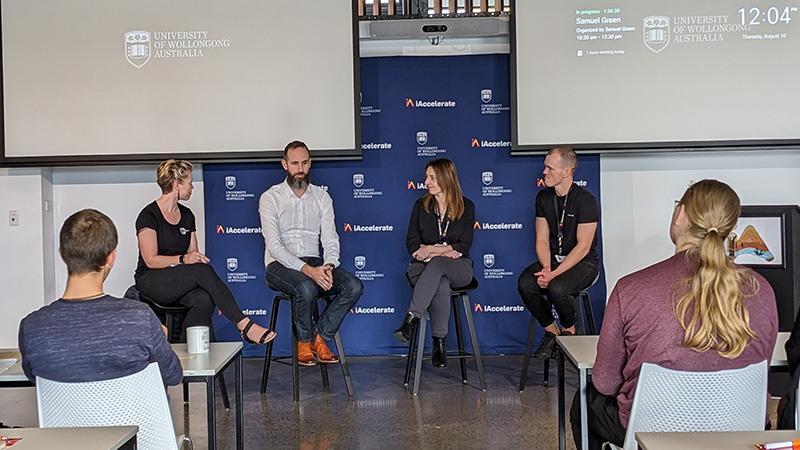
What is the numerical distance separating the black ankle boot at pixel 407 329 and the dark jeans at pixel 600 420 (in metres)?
2.06

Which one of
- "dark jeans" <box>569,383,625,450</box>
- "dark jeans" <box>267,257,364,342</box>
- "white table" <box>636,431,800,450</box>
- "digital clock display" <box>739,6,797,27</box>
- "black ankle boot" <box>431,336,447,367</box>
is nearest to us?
"white table" <box>636,431,800,450</box>

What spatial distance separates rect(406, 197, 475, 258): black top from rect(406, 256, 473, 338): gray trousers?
0.14 meters

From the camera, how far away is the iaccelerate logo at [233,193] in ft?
18.6

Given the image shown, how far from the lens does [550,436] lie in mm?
3658

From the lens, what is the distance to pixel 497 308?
5.66 m

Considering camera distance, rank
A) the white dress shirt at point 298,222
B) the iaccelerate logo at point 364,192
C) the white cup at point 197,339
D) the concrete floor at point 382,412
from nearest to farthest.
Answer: the white cup at point 197,339 < the concrete floor at point 382,412 < the white dress shirt at point 298,222 < the iaccelerate logo at point 364,192

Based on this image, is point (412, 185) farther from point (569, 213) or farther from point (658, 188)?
point (658, 188)

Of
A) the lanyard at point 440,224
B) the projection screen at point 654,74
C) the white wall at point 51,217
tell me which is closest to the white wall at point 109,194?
the white wall at point 51,217

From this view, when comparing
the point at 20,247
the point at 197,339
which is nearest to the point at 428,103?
the point at 20,247

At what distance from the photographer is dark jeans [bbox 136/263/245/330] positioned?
4133mm

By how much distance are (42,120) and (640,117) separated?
3.97 metres

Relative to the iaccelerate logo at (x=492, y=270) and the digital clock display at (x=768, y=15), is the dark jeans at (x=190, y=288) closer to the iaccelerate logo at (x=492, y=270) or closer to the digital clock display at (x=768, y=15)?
the iaccelerate logo at (x=492, y=270)

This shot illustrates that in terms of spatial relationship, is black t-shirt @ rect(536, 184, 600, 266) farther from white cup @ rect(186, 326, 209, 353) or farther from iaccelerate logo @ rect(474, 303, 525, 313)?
white cup @ rect(186, 326, 209, 353)

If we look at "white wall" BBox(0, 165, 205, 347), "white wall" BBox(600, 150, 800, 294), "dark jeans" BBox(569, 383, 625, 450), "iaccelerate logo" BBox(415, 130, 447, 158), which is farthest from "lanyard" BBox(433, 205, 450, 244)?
"dark jeans" BBox(569, 383, 625, 450)
